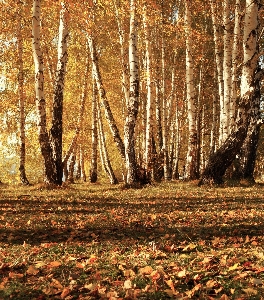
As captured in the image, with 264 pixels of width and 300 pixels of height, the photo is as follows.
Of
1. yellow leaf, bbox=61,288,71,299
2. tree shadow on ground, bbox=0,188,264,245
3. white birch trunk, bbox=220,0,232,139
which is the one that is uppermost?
white birch trunk, bbox=220,0,232,139

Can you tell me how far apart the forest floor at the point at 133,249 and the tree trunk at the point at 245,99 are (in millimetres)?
2805

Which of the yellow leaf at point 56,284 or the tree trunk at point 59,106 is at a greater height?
the tree trunk at point 59,106

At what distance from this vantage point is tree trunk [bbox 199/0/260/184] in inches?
420

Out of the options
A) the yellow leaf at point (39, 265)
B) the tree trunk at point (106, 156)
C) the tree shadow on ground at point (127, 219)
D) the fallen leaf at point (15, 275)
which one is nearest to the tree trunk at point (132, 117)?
the tree shadow on ground at point (127, 219)

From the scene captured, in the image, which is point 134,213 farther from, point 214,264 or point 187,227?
point 214,264

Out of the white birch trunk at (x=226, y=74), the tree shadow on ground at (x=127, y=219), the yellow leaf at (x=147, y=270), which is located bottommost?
the yellow leaf at (x=147, y=270)

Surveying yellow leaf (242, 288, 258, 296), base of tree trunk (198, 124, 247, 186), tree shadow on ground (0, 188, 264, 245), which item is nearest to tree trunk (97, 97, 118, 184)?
base of tree trunk (198, 124, 247, 186)

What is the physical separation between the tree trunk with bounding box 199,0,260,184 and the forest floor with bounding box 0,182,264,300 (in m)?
2.80

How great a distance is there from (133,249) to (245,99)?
292 inches

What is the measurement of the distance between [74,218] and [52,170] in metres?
5.19

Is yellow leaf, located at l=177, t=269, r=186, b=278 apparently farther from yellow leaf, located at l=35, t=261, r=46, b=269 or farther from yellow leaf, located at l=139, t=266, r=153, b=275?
yellow leaf, located at l=35, t=261, r=46, b=269

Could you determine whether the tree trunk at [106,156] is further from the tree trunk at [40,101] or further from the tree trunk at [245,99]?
the tree trunk at [245,99]

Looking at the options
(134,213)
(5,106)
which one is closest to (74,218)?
(134,213)

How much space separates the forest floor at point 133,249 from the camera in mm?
3662
